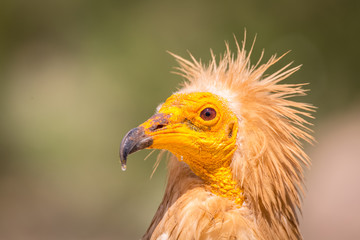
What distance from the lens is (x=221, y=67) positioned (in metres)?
3.16

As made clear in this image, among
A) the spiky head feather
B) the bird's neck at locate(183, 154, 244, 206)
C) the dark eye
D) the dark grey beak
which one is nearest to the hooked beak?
the dark grey beak

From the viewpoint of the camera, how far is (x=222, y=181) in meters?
2.85

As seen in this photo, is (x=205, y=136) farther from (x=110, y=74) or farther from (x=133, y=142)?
(x=110, y=74)

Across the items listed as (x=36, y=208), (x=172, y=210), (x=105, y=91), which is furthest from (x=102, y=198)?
(x=172, y=210)

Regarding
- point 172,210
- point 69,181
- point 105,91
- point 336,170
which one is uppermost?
point 105,91

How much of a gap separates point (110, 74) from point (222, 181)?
7.33m

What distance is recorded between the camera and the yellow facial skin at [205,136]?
281cm

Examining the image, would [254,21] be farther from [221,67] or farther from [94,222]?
[221,67]

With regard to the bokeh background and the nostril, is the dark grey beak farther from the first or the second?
the bokeh background

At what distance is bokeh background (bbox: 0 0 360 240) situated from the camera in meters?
9.09

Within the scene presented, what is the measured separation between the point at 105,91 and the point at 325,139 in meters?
4.88

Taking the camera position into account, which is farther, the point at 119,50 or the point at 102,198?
the point at 119,50

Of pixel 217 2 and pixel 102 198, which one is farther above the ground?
pixel 217 2

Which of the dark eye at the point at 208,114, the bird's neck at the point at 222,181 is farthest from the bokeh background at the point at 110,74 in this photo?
the dark eye at the point at 208,114
